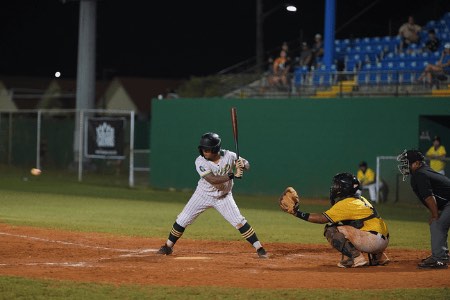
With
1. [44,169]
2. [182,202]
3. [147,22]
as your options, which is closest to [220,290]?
[182,202]

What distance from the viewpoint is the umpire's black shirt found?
10.9 meters

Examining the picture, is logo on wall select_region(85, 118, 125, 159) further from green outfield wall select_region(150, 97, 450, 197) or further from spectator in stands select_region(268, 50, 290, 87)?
spectator in stands select_region(268, 50, 290, 87)

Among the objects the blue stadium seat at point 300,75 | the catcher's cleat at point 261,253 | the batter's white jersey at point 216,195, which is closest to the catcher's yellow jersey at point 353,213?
the catcher's cleat at point 261,253

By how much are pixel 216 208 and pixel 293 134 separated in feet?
48.0

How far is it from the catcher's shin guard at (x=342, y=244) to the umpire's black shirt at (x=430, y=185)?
113 cm

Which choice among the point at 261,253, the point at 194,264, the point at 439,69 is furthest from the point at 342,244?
the point at 439,69

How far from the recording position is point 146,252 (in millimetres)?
12656

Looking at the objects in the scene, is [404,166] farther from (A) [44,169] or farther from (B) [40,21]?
(B) [40,21]

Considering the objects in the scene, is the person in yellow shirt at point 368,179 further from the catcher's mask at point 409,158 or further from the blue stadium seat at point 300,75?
the catcher's mask at point 409,158

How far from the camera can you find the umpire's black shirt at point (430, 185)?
1095 cm

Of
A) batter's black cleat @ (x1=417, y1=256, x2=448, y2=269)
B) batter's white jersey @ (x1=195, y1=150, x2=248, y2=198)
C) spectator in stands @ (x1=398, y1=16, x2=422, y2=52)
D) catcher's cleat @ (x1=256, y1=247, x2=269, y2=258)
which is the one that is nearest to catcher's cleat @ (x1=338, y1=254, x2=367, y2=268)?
batter's black cleat @ (x1=417, y1=256, x2=448, y2=269)

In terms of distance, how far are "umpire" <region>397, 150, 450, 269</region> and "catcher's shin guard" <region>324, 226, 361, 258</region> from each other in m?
0.96

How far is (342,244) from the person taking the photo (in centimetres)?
1096

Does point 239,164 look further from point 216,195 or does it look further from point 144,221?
point 144,221
